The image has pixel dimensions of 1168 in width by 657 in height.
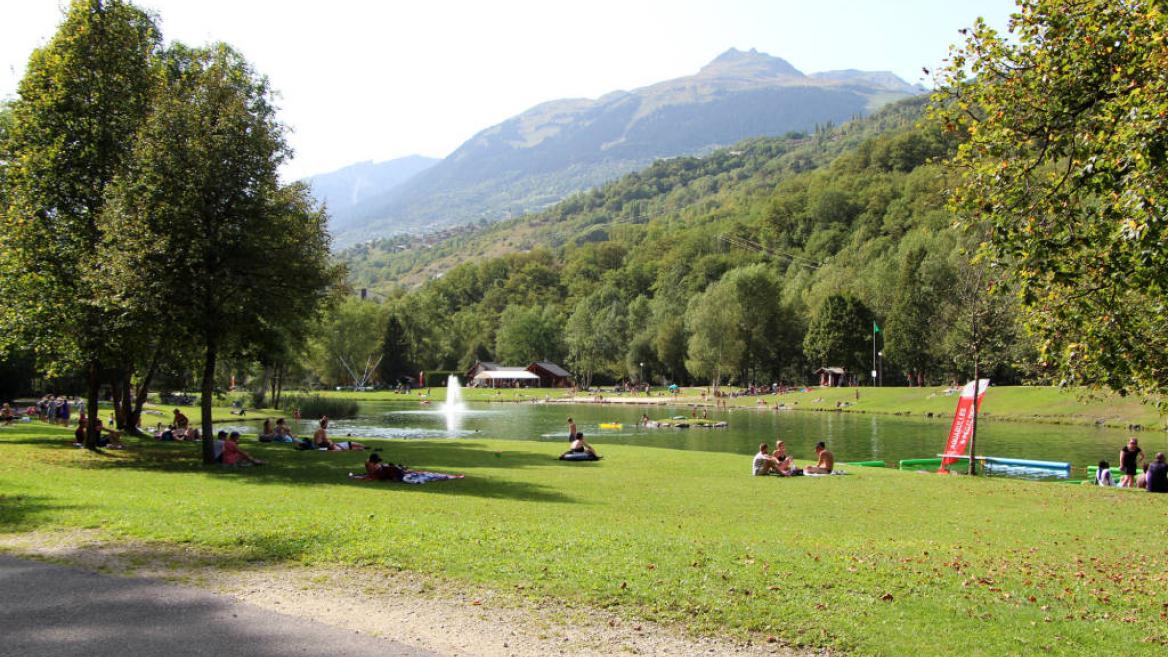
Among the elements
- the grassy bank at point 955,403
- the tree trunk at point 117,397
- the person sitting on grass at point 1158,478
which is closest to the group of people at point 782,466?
the person sitting on grass at point 1158,478

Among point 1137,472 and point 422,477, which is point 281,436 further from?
point 1137,472

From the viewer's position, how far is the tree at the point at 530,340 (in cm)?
17688

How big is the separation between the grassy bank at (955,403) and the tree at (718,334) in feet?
15.6

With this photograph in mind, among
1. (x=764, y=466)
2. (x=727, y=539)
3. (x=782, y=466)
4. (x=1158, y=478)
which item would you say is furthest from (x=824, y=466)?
(x=727, y=539)

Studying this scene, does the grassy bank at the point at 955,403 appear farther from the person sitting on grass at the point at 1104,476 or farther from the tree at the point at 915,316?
the person sitting on grass at the point at 1104,476

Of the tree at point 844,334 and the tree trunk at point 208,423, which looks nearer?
the tree trunk at point 208,423

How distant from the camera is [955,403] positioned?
7662 cm

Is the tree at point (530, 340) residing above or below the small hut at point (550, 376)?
above

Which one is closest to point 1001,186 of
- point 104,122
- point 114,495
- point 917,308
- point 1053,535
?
point 1053,535

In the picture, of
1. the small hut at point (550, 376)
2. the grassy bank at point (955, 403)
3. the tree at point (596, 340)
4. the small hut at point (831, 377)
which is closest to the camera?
the grassy bank at point (955, 403)

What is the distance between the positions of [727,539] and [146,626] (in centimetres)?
848

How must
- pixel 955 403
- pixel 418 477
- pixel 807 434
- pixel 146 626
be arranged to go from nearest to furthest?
1. pixel 146 626
2. pixel 418 477
3. pixel 807 434
4. pixel 955 403

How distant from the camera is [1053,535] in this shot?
15203mm

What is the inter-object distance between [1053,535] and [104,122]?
30.1m
